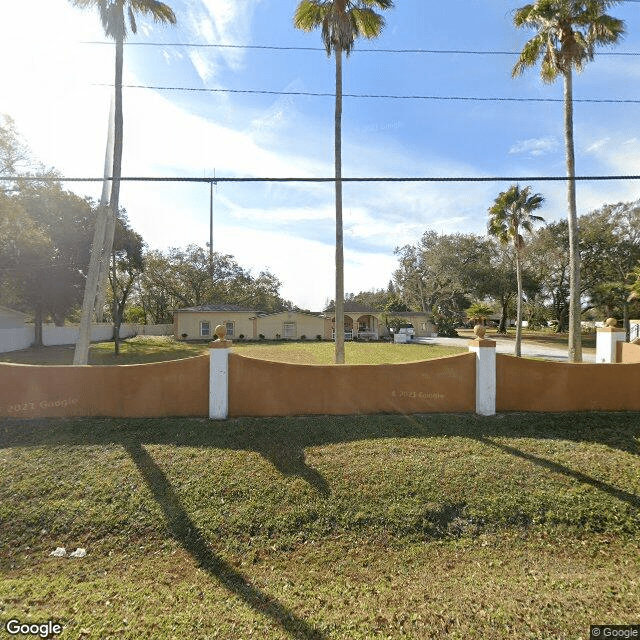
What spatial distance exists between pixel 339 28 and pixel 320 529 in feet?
41.6

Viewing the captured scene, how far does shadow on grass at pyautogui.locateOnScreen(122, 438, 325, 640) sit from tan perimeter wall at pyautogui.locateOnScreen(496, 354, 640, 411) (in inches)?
234

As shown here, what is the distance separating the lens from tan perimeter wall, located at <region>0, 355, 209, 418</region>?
682 cm

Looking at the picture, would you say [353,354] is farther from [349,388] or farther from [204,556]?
[204,556]

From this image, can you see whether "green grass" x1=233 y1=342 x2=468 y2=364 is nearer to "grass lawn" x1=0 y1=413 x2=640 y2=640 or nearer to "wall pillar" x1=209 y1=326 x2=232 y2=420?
"wall pillar" x1=209 y1=326 x2=232 y2=420

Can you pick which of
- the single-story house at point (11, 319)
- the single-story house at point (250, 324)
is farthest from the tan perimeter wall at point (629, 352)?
the single-story house at point (11, 319)

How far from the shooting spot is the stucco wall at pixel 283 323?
32.8 meters

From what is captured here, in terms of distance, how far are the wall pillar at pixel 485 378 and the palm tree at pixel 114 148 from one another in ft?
A: 32.9

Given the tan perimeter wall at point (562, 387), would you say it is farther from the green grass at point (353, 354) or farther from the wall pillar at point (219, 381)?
the green grass at point (353, 354)

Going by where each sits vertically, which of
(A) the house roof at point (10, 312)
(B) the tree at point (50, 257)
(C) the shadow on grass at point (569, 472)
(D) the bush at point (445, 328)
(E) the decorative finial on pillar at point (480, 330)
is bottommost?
(C) the shadow on grass at point (569, 472)

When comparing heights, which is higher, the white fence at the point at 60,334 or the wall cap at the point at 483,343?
the wall cap at the point at 483,343

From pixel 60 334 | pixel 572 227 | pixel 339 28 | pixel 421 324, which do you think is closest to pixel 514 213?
pixel 572 227

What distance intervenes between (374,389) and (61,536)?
5.35m

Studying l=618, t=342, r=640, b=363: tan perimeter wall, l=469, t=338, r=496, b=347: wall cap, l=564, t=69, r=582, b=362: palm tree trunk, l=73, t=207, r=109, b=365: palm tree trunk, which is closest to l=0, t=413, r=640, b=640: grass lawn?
l=469, t=338, r=496, b=347: wall cap

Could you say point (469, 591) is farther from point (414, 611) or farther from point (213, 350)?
point (213, 350)
